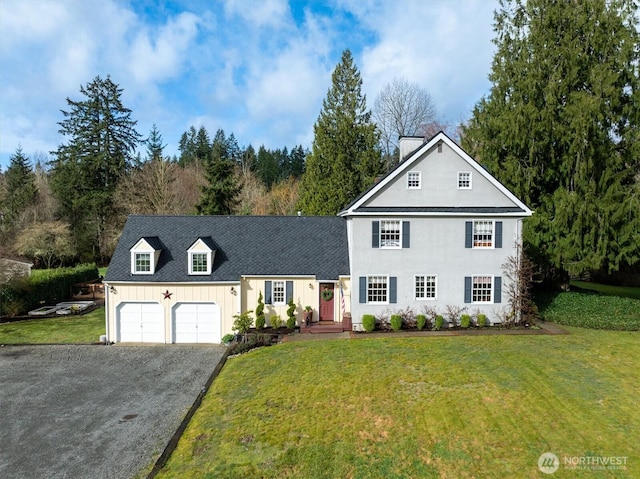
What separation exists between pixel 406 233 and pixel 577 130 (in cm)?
1122

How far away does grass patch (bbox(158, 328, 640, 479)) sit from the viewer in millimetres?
9242

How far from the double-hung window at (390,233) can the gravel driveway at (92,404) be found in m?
9.86

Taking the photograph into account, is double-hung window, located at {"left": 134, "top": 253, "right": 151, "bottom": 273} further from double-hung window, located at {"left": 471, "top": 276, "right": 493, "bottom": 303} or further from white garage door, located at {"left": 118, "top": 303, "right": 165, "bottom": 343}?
double-hung window, located at {"left": 471, "top": 276, "right": 493, "bottom": 303}

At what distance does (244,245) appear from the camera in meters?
21.4

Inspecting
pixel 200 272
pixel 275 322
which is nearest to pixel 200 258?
pixel 200 272

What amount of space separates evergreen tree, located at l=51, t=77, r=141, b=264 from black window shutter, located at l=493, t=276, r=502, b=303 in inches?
1725

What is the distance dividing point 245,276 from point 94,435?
32.9 feet

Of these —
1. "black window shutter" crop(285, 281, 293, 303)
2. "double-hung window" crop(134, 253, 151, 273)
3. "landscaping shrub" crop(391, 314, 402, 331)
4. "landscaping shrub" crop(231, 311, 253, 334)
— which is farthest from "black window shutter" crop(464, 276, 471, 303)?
"double-hung window" crop(134, 253, 151, 273)

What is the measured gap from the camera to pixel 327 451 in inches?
381

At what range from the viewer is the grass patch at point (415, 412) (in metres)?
9.24

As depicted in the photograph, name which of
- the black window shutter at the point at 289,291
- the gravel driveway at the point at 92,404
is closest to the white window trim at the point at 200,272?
the gravel driveway at the point at 92,404

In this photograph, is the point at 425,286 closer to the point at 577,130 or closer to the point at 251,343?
the point at 251,343

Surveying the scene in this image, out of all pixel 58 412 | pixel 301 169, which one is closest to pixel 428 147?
pixel 58 412

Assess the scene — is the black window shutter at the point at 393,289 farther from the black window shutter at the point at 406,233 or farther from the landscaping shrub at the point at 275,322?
the landscaping shrub at the point at 275,322
